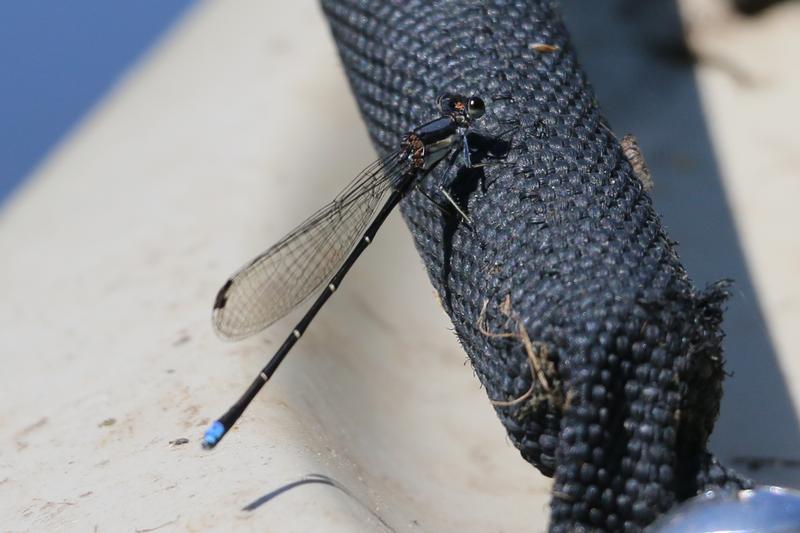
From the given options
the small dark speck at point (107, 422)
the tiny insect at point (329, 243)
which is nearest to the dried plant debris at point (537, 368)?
the tiny insect at point (329, 243)

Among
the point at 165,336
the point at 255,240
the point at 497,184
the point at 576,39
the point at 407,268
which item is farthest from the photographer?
the point at 576,39

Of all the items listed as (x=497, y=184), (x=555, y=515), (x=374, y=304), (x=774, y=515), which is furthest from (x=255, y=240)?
(x=774, y=515)

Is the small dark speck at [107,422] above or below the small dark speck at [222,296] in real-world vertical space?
below

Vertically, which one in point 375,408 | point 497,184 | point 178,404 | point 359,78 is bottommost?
point 375,408

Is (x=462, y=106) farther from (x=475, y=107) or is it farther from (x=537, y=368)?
(x=537, y=368)

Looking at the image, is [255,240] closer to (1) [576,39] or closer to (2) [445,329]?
(2) [445,329]

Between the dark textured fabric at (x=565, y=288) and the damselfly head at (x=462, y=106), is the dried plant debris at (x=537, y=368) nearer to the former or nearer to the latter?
the dark textured fabric at (x=565, y=288)

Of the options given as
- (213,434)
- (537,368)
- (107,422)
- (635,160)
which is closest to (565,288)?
(537,368)
